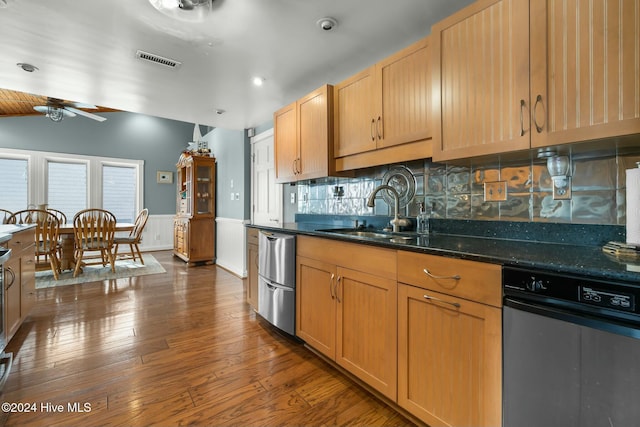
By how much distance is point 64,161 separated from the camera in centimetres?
592

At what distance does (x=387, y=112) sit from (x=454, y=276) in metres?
1.23

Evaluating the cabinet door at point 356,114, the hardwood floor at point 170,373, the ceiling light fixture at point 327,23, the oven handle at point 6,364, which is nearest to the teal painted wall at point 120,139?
the hardwood floor at point 170,373

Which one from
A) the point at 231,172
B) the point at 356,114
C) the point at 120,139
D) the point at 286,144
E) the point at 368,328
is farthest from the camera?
the point at 120,139

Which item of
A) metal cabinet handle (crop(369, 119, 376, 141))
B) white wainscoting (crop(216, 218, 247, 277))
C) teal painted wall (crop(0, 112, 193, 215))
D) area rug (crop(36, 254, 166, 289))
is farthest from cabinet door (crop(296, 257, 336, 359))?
teal painted wall (crop(0, 112, 193, 215))

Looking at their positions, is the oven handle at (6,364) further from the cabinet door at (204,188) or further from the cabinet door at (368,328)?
the cabinet door at (204,188)

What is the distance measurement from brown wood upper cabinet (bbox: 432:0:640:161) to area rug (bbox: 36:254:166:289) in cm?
477

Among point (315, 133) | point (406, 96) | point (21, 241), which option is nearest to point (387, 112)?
point (406, 96)

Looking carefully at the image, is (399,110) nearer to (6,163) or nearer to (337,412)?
(337,412)

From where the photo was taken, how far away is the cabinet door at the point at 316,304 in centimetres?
185

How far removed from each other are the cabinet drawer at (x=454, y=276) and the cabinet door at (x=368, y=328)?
0.45ft

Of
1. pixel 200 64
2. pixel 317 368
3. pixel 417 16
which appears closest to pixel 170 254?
pixel 200 64

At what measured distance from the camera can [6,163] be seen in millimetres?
5395

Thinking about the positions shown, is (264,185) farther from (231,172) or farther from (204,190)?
(204,190)

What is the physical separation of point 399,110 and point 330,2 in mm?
789
